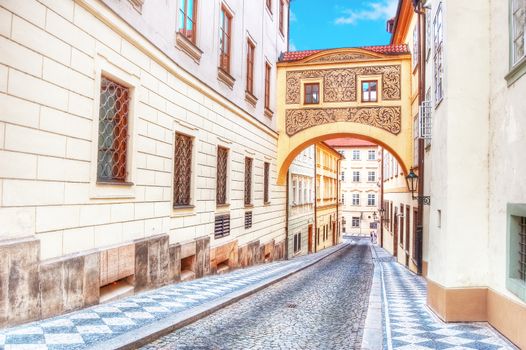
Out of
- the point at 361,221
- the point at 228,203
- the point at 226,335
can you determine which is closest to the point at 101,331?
the point at 226,335

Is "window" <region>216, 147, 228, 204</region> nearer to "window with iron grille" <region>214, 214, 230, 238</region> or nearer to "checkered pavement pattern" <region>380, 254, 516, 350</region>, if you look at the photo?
"window with iron grille" <region>214, 214, 230, 238</region>

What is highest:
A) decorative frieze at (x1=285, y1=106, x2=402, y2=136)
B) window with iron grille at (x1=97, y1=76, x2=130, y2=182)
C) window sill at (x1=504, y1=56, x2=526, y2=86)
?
decorative frieze at (x1=285, y1=106, x2=402, y2=136)

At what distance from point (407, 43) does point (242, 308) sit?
1459cm

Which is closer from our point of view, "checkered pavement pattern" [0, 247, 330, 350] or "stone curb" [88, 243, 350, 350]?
"checkered pavement pattern" [0, 247, 330, 350]

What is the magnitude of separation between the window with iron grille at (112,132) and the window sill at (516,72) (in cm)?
593

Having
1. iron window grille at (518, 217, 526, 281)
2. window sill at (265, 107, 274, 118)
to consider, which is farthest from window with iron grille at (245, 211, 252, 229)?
iron window grille at (518, 217, 526, 281)

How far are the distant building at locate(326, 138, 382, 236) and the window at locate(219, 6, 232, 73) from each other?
1871 inches

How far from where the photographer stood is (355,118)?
60.4 ft

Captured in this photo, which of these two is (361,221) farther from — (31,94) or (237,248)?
(31,94)

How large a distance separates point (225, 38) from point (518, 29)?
8.82 metres

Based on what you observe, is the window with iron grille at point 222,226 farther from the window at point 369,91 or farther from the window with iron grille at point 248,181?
the window at point 369,91

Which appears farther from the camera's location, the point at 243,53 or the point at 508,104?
the point at 243,53

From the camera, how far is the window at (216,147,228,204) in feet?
42.1

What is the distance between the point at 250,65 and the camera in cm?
1590
